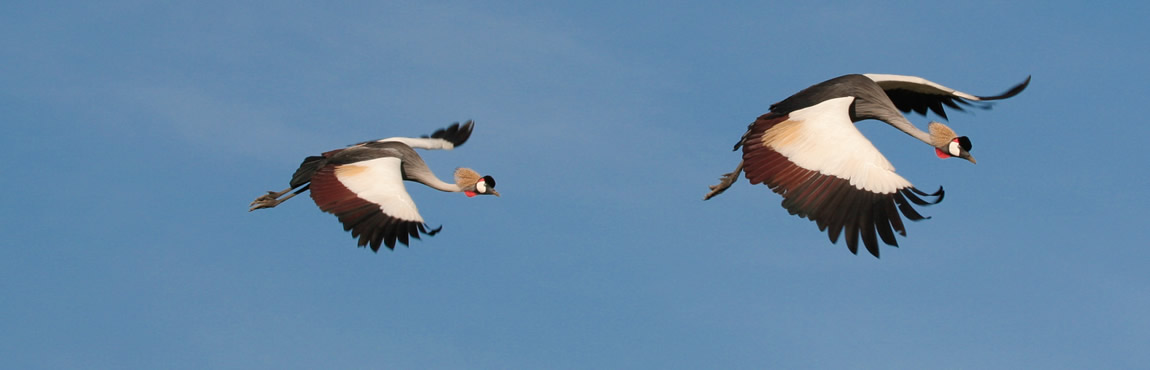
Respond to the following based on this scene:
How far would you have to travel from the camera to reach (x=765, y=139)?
20109 mm

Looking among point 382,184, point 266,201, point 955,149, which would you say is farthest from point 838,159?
point 266,201

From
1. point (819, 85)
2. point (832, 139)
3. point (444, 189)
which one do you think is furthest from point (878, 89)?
point (444, 189)

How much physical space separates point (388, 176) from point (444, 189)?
83.1 inches

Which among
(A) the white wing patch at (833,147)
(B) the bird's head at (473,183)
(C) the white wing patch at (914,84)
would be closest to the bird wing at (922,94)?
(C) the white wing patch at (914,84)

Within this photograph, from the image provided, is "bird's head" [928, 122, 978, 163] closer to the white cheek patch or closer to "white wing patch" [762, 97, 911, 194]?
the white cheek patch

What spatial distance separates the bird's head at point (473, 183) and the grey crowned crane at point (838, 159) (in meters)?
4.51

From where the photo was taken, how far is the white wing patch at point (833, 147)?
1898 cm

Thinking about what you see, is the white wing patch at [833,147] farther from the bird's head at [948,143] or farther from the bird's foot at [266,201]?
the bird's foot at [266,201]

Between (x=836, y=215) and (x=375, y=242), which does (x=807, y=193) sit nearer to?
(x=836, y=215)

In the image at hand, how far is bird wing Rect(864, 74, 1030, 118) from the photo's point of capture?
915 inches

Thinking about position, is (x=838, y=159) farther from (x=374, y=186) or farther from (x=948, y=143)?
(x=374, y=186)

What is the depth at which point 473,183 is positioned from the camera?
77.0ft

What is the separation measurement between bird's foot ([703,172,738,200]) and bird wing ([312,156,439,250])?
456cm

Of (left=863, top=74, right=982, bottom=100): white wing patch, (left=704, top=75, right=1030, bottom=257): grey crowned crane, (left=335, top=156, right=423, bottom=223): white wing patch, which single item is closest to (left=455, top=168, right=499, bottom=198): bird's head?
(left=335, top=156, right=423, bottom=223): white wing patch
